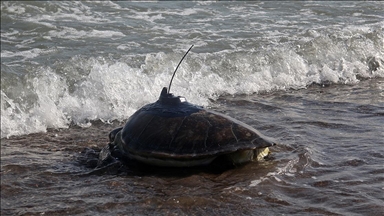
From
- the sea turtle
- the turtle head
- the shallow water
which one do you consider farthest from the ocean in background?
the turtle head

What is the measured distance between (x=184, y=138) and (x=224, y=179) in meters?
0.47

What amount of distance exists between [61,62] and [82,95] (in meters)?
1.23

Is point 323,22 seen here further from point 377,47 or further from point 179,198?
point 179,198

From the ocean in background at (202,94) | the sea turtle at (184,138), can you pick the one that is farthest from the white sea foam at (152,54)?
the sea turtle at (184,138)

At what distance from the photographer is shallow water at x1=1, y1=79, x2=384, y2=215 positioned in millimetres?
4391

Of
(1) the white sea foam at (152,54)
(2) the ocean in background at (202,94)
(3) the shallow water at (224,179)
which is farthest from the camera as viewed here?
(1) the white sea foam at (152,54)

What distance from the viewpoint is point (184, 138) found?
5.02 meters

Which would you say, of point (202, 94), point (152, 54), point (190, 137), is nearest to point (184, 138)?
point (190, 137)

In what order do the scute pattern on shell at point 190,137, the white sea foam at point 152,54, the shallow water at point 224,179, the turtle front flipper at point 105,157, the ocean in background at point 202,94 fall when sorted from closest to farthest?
the shallow water at point 224,179
the ocean in background at point 202,94
the scute pattern on shell at point 190,137
the turtle front flipper at point 105,157
the white sea foam at point 152,54

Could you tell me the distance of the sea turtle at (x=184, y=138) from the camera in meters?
4.97

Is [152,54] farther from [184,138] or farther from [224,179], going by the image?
[224,179]

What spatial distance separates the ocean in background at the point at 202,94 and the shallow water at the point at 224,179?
2cm

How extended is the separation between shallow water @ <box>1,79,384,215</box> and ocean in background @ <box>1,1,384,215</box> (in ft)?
0.05

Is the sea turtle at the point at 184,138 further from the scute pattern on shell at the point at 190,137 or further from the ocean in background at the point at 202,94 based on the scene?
the ocean in background at the point at 202,94
